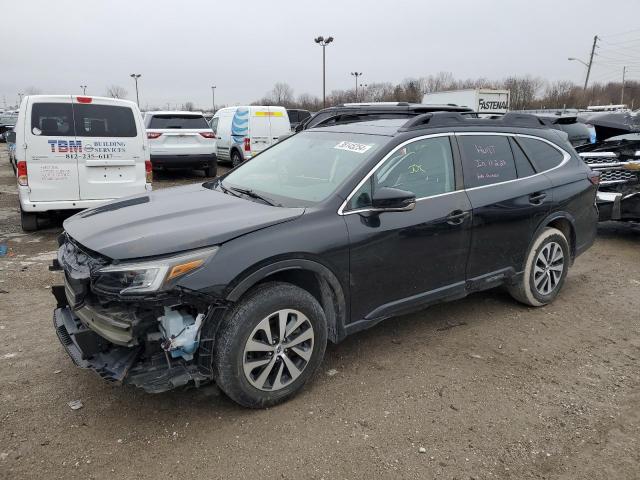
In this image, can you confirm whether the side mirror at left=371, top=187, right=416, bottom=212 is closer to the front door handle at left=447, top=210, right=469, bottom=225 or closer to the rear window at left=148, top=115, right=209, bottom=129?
the front door handle at left=447, top=210, right=469, bottom=225

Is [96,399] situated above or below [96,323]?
below

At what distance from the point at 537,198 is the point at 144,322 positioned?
3390mm

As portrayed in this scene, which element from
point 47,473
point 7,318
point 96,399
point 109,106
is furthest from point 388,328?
point 109,106

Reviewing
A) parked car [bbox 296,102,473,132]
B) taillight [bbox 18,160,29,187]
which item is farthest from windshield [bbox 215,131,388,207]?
taillight [bbox 18,160,29,187]

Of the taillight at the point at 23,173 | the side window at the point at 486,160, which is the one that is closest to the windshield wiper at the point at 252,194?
the side window at the point at 486,160

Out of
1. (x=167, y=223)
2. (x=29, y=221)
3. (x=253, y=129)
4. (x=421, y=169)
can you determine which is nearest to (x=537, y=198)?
(x=421, y=169)

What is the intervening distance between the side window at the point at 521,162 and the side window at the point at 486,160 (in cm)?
6

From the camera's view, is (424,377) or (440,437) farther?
(424,377)

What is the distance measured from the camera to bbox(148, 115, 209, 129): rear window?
42.0ft

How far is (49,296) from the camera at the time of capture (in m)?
4.88

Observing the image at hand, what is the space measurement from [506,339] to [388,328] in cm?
95

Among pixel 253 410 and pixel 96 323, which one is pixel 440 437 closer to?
pixel 253 410

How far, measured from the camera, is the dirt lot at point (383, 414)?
8.52 ft

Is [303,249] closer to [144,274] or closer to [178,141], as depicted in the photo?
[144,274]
